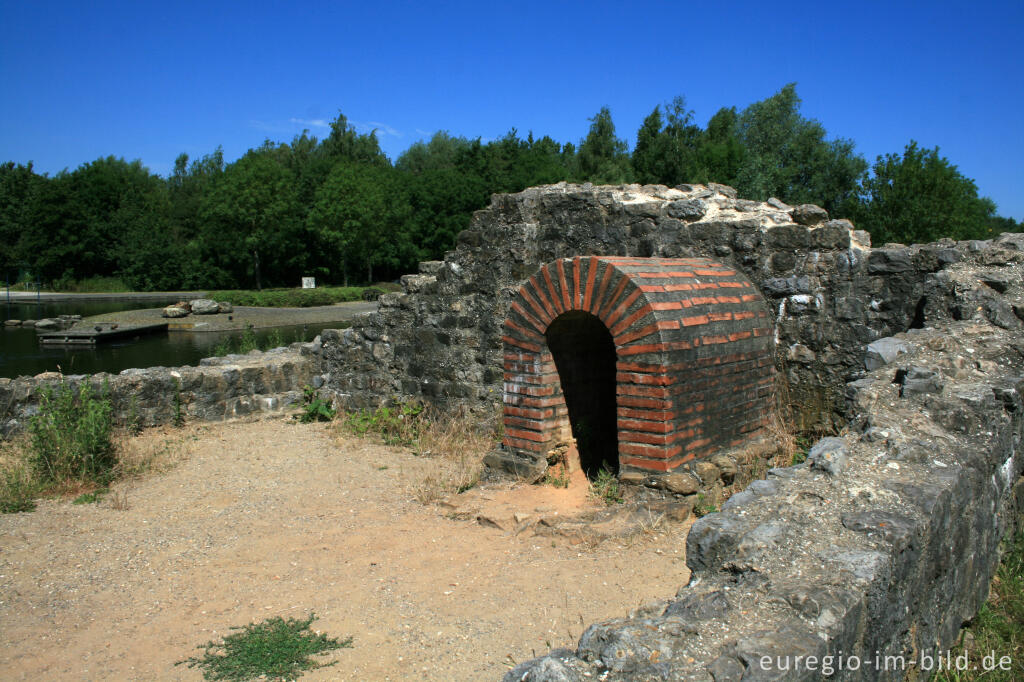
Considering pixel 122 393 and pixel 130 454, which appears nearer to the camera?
pixel 130 454

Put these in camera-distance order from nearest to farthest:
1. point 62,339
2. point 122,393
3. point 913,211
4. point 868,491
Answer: point 868,491, point 122,393, point 62,339, point 913,211

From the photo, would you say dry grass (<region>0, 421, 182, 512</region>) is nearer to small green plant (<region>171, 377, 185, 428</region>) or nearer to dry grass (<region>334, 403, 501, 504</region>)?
small green plant (<region>171, 377, 185, 428</region>)

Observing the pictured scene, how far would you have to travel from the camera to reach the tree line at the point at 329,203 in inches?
1465

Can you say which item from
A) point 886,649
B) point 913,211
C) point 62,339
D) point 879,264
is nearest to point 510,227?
point 879,264

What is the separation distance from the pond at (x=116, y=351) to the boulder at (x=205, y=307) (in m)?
2.75

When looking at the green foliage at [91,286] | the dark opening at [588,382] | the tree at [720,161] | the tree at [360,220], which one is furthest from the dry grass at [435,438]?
the green foliage at [91,286]

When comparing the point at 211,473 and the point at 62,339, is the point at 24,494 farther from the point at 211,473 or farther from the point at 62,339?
the point at 62,339

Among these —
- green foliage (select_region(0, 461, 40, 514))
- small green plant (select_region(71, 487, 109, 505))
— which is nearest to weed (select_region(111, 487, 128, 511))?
small green plant (select_region(71, 487, 109, 505))

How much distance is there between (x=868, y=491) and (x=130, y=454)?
23.0 ft

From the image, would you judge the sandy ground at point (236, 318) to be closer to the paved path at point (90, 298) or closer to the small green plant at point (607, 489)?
the paved path at point (90, 298)

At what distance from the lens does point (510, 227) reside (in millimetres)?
7695

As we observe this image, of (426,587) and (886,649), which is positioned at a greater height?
(886,649)

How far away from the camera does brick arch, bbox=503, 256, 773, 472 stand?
5.15 metres

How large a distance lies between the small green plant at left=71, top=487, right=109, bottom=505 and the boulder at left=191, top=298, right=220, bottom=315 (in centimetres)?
2006
